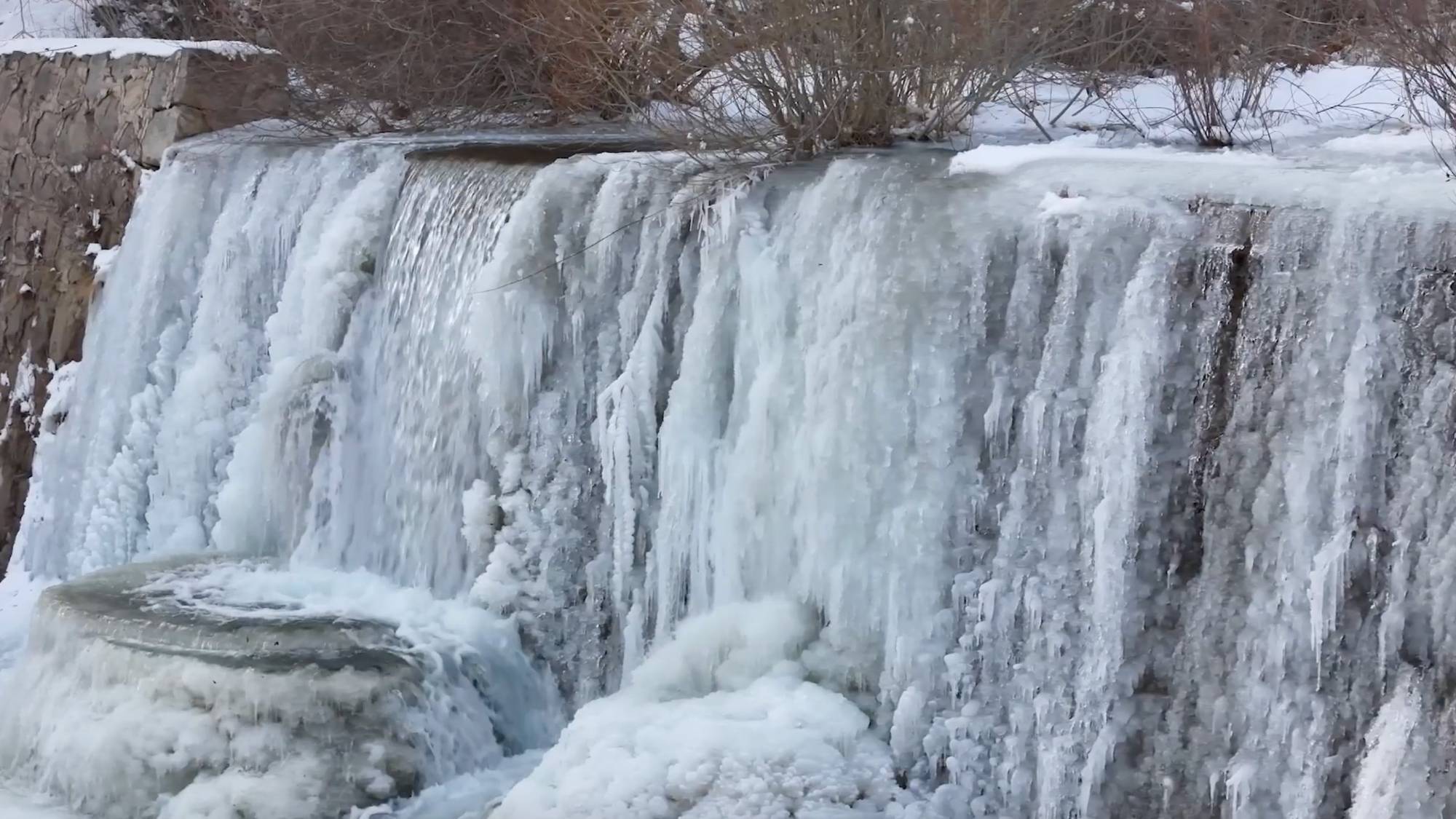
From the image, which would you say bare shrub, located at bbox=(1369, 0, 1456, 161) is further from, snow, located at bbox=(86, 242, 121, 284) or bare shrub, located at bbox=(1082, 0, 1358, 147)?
snow, located at bbox=(86, 242, 121, 284)

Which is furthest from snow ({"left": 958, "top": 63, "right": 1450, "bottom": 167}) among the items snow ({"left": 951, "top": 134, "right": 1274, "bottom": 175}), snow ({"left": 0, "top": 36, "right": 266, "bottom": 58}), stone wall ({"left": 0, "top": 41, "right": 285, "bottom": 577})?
snow ({"left": 0, "top": 36, "right": 266, "bottom": 58})

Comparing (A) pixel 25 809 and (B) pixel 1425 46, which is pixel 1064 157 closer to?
(B) pixel 1425 46

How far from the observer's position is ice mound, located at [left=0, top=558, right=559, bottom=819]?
14.5 ft

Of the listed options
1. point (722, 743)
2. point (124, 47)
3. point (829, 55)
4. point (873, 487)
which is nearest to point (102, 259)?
point (124, 47)

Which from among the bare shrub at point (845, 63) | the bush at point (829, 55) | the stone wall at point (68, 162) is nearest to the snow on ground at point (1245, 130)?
the bush at point (829, 55)

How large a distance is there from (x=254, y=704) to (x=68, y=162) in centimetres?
491

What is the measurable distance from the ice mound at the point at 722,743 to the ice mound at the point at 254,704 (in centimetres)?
57

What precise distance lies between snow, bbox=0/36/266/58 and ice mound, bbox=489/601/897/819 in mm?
5160

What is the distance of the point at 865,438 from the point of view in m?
4.33

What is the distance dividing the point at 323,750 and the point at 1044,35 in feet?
11.9

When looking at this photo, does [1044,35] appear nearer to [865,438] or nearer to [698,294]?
[698,294]

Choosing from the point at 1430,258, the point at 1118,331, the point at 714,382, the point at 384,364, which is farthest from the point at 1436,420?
the point at 384,364

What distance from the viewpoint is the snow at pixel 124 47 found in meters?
8.20

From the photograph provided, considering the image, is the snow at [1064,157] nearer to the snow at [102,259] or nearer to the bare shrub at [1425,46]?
the bare shrub at [1425,46]
